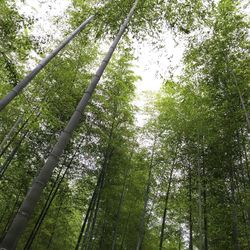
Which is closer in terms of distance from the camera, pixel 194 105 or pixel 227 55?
pixel 227 55

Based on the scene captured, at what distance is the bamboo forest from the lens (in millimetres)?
4680

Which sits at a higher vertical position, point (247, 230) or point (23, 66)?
point (23, 66)

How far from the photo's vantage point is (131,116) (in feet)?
28.5

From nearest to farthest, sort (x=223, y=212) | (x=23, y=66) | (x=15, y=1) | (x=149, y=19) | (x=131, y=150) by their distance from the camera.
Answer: (x=15, y=1)
(x=149, y=19)
(x=223, y=212)
(x=23, y=66)
(x=131, y=150)

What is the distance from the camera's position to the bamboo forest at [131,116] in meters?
4.68

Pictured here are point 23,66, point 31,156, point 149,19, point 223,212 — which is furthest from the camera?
point 31,156

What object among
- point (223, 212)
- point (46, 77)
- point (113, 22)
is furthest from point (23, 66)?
point (223, 212)

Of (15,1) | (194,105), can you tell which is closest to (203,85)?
(194,105)

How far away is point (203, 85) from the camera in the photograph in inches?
263

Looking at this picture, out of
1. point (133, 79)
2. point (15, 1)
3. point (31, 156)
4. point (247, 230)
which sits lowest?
point (247, 230)

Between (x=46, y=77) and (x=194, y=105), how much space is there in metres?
4.65

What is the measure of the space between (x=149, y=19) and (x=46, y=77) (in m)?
3.51

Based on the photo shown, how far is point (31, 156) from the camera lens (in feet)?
24.8

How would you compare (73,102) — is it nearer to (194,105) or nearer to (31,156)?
(31,156)
